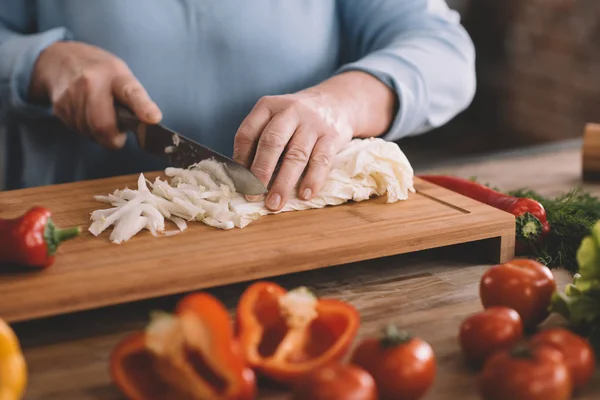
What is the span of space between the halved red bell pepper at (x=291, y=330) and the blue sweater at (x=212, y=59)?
1136 millimetres

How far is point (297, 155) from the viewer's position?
1.83 meters

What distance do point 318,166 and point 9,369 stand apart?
0.97 metres

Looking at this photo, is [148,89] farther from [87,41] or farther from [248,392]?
[248,392]

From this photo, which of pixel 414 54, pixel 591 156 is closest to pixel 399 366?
pixel 414 54

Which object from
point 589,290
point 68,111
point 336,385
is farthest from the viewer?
point 68,111

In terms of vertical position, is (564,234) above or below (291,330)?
below

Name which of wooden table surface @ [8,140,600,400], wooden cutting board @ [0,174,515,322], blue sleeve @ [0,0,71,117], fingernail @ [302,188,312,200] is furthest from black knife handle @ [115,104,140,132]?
wooden table surface @ [8,140,600,400]

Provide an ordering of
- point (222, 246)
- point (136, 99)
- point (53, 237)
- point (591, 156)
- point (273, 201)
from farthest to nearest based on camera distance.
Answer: point (591, 156) < point (136, 99) < point (273, 201) < point (222, 246) < point (53, 237)

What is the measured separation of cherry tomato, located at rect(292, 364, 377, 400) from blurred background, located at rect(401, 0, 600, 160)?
4.05 meters

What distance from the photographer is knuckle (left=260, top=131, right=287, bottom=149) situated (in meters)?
1.82

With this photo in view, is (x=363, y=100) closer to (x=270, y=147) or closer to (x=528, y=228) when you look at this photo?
(x=270, y=147)

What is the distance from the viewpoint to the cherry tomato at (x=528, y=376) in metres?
1.05

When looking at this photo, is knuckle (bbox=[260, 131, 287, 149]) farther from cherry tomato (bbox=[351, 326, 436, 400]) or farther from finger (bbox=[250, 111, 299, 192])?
cherry tomato (bbox=[351, 326, 436, 400])

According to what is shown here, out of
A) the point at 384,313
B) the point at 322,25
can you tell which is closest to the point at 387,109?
the point at 322,25
